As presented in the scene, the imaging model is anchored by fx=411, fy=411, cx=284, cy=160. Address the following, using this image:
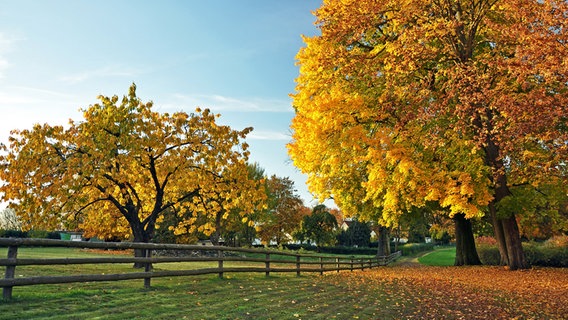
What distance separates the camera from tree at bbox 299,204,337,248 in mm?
66562

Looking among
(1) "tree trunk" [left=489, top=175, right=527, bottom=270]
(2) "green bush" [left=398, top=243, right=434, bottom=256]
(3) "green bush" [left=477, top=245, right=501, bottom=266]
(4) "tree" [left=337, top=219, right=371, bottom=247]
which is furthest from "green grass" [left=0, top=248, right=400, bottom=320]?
(4) "tree" [left=337, top=219, right=371, bottom=247]

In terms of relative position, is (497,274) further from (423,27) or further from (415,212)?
(423,27)

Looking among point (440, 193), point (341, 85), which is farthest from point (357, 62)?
point (440, 193)

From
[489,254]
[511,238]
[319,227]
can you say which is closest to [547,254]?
[489,254]

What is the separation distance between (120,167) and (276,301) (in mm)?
11843

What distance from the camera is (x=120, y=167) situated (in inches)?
763

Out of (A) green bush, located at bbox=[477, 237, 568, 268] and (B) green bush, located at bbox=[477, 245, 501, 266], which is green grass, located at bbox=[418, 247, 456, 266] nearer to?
(B) green bush, located at bbox=[477, 245, 501, 266]

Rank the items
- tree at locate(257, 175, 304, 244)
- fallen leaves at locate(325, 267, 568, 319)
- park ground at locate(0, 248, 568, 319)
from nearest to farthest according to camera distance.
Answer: park ground at locate(0, 248, 568, 319) < fallen leaves at locate(325, 267, 568, 319) < tree at locate(257, 175, 304, 244)

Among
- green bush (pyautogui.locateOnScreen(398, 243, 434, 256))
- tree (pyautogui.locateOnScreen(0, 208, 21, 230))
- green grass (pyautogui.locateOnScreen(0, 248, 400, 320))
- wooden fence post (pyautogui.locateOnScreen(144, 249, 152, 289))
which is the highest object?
tree (pyautogui.locateOnScreen(0, 208, 21, 230))

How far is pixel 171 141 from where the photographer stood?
20.7m

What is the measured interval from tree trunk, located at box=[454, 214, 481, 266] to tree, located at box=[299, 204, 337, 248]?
36487 mm

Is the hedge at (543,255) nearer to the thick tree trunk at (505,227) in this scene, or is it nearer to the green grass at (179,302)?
the thick tree trunk at (505,227)

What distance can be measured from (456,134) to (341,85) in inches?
248

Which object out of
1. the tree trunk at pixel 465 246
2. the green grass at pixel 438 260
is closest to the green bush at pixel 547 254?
the tree trunk at pixel 465 246
